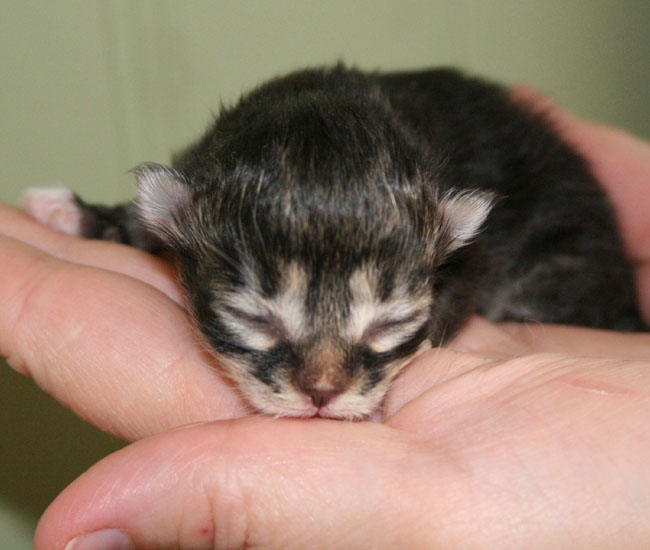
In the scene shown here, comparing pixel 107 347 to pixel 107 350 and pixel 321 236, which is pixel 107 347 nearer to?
pixel 107 350

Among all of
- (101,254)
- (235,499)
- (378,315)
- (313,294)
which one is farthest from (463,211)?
(101,254)

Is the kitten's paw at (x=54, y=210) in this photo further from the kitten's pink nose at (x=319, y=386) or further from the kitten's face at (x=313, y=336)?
the kitten's pink nose at (x=319, y=386)

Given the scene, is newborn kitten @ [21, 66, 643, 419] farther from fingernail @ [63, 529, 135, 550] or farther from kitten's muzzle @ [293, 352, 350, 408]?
fingernail @ [63, 529, 135, 550]

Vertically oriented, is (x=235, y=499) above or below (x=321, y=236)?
below

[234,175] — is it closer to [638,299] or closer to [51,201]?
[51,201]

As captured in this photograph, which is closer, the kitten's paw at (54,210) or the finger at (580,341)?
the finger at (580,341)

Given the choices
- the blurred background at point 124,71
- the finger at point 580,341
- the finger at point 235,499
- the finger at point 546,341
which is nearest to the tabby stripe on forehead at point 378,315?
the finger at point 235,499

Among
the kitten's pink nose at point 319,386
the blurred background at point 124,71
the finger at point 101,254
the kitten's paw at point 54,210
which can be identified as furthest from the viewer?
the blurred background at point 124,71
